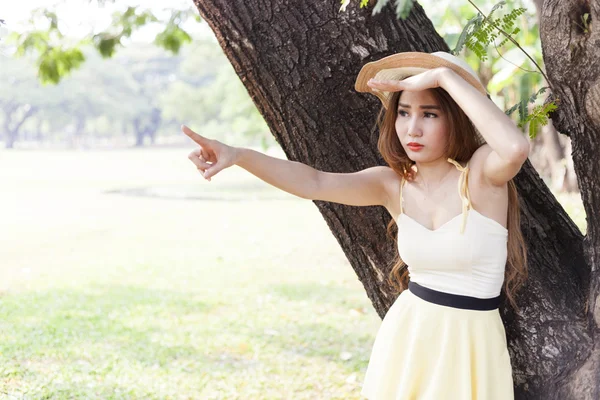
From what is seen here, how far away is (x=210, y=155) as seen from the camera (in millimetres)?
2111

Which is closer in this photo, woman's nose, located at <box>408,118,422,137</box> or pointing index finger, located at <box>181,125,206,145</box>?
pointing index finger, located at <box>181,125,206,145</box>

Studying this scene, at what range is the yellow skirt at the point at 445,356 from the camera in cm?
212

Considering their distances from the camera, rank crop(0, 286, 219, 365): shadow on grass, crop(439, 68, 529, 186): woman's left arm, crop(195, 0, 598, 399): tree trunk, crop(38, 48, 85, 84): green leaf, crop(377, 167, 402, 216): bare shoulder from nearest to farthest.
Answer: crop(439, 68, 529, 186): woman's left arm, crop(377, 167, 402, 216): bare shoulder, crop(195, 0, 598, 399): tree trunk, crop(0, 286, 219, 365): shadow on grass, crop(38, 48, 85, 84): green leaf

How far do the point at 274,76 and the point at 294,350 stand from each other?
306 cm

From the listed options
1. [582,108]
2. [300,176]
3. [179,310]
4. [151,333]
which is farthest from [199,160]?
[179,310]

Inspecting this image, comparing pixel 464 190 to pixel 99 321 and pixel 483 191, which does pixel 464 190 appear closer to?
pixel 483 191

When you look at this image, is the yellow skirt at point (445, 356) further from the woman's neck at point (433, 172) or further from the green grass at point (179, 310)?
the green grass at point (179, 310)

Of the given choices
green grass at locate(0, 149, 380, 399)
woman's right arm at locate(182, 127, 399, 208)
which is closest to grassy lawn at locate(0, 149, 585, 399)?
green grass at locate(0, 149, 380, 399)

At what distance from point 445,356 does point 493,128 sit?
0.66 metres

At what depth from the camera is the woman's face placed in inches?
85.7

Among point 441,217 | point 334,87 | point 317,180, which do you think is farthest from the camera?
point 334,87

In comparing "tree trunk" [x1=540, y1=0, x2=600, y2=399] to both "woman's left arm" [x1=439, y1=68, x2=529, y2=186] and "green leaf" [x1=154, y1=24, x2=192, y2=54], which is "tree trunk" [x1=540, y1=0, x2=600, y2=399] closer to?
"woman's left arm" [x1=439, y1=68, x2=529, y2=186]

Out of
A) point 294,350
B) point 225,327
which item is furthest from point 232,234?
point 294,350

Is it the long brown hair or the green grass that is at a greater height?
the long brown hair
